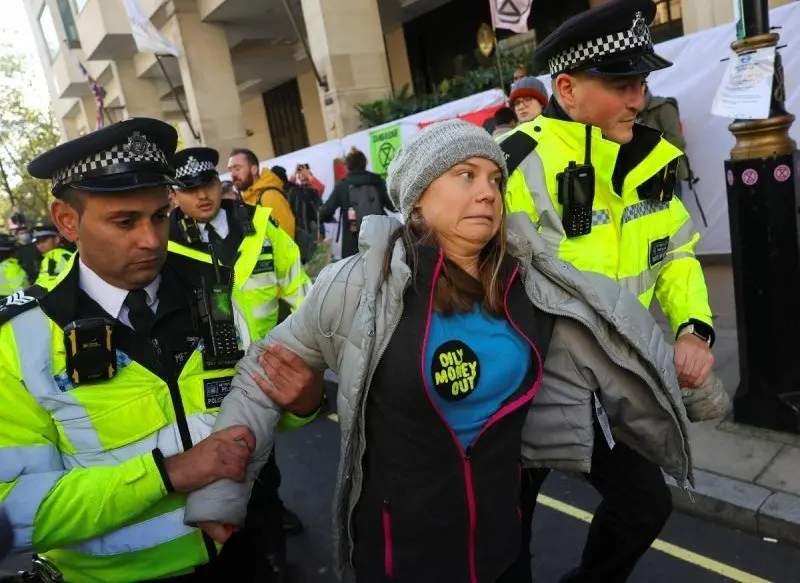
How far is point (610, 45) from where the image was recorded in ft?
6.73

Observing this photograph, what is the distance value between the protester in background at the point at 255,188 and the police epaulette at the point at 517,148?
12.3ft

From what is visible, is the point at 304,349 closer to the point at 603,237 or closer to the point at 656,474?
the point at 603,237

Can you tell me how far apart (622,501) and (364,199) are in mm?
5065

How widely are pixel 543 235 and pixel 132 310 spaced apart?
1343mm

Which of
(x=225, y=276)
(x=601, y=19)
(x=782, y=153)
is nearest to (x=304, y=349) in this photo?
(x=225, y=276)

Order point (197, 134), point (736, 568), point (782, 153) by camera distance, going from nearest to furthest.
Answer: point (736, 568) → point (782, 153) → point (197, 134)

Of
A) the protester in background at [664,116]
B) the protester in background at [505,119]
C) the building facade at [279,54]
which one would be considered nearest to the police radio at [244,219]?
the protester in background at [505,119]

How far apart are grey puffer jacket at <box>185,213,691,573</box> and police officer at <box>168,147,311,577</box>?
1.55 metres

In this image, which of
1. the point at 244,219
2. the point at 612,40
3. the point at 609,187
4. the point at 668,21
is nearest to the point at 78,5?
the point at 668,21

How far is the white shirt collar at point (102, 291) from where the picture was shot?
160cm

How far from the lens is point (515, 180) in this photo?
2146 millimetres

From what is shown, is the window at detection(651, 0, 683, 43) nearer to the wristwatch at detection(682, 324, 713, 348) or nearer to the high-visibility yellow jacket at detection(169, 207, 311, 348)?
the high-visibility yellow jacket at detection(169, 207, 311, 348)

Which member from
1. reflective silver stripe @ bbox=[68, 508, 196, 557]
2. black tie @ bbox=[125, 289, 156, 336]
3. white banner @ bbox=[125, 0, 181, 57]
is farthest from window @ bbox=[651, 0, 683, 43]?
reflective silver stripe @ bbox=[68, 508, 196, 557]

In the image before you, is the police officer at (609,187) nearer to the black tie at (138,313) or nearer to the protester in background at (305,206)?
the black tie at (138,313)
